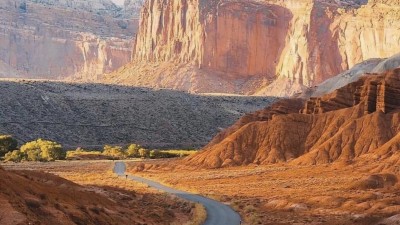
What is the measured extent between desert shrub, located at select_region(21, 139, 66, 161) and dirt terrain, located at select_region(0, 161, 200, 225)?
38.0m

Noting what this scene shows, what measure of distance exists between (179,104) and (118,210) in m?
108

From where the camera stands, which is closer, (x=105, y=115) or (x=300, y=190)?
(x=300, y=190)

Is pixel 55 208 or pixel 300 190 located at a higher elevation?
pixel 55 208

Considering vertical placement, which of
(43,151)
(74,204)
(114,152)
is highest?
(74,204)

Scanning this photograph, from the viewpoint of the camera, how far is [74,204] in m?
40.4

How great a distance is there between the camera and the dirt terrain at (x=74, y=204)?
3369 centimetres

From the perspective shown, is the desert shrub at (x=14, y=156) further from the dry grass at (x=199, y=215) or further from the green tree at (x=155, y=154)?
the dry grass at (x=199, y=215)

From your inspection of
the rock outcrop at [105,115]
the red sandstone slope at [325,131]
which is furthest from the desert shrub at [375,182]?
the rock outcrop at [105,115]

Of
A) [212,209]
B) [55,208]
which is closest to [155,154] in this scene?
[212,209]

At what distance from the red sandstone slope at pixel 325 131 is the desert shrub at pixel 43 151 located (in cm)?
2055

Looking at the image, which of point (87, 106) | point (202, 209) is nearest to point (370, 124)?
point (202, 209)

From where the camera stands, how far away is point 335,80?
119500 mm

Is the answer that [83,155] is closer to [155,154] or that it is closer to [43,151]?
[43,151]

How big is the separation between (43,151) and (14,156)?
3.96 meters
